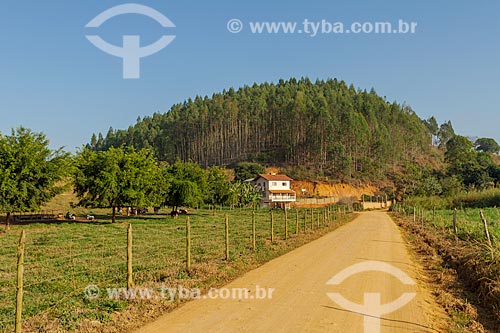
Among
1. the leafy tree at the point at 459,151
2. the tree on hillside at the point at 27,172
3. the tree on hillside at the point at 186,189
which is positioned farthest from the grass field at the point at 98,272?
the leafy tree at the point at 459,151

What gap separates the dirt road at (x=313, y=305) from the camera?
23.3 ft

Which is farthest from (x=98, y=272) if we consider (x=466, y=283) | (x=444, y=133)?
(x=444, y=133)

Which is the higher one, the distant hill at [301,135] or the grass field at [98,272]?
the distant hill at [301,135]

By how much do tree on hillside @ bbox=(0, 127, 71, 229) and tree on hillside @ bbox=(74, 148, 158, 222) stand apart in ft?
10.5

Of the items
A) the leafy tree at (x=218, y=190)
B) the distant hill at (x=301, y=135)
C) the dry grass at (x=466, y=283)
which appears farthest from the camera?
the distant hill at (x=301, y=135)

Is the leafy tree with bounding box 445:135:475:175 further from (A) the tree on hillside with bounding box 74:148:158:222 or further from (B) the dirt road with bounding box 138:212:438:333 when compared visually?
(B) the dirt road with bounding box 138:212:438:333

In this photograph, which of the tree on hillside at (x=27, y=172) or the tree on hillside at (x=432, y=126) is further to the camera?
the tree on hillside at (x=432, y=126)

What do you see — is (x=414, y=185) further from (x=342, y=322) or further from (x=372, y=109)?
(x=342, y=322)

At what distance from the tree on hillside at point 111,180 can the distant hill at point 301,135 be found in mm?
69636

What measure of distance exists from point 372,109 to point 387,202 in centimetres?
3468

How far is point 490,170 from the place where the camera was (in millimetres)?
97312

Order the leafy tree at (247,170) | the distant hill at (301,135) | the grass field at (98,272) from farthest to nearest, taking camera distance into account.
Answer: the distant hill at (301,135) < the leafy tree at (247,170) < the grass field at (98,272)

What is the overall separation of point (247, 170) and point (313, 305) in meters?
94.5

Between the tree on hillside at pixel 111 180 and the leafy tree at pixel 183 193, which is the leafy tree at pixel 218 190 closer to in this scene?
the leafy tree at pixel 183 193
